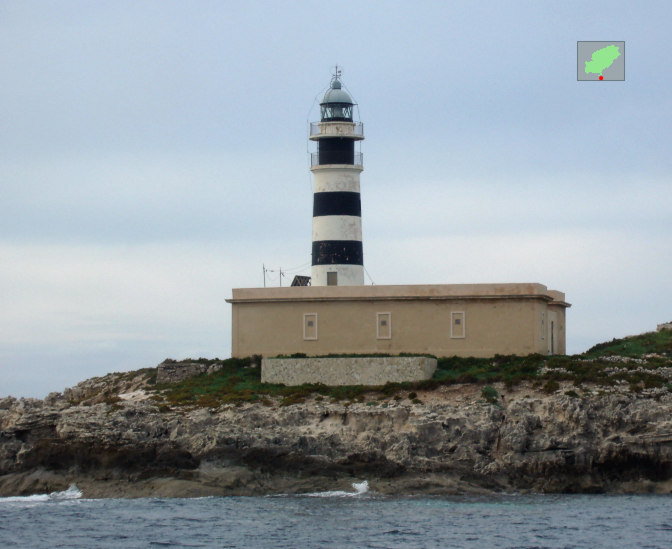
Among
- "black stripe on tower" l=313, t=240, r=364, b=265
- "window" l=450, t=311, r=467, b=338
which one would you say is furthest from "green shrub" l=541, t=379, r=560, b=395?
"black stripe on tower" l=313, t=240, r=364, b=265

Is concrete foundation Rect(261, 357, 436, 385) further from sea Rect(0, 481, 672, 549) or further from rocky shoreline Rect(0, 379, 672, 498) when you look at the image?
sea Rect(0, 481, 672, 549)

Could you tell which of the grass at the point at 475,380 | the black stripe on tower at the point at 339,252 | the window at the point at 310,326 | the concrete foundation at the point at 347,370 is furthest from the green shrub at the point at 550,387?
the black stripe on tower at the point at 339,252

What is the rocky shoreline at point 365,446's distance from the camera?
39.6 m

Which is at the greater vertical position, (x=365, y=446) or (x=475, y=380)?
(x=475, y=380)

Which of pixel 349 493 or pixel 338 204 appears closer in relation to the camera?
pixel 349 493

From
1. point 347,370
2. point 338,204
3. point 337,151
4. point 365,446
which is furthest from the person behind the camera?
point 337,151

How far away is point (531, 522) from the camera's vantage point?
34.7 metres

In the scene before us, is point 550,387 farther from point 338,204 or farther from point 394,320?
point 338,204

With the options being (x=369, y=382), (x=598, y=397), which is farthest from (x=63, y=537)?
(x=598, y=397)

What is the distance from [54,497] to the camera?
4084 cm

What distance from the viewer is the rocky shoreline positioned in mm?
39594

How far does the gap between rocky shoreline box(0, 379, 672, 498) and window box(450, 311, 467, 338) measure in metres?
3.74

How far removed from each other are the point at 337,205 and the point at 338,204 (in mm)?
63

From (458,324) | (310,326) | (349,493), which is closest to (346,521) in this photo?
(349,493)
